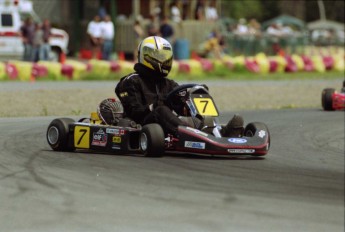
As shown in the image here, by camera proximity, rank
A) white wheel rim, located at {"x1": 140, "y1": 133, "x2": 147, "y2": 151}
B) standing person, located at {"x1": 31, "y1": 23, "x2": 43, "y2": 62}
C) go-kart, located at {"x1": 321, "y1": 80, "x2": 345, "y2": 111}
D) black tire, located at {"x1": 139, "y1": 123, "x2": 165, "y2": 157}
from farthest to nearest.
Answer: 1. standing person, located at {"x1": 31, "y1": 23, "x2": 43, "y2": 62}
2. go-kart, located at {"x1": 321, "y1": 80, "x2": 345, "y2": 111}
3. white wheel rim, located at {"x1": 140, "y1": 133, "x2": 147, "y2": 151}
4. black tire, located at {"x1": 139, "y1": 123, "x2": 165, "y2": 157}

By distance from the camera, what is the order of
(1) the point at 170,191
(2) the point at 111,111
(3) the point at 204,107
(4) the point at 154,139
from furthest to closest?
(2) the point at 111,111, (3) the point at 204,107, (4) the point at 154,139, (1) the point at 170,191

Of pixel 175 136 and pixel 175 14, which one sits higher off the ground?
pixel 175 14

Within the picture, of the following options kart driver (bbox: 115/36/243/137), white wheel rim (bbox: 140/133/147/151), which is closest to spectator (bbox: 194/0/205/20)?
kart driver (bbox: 115/36/243/137)

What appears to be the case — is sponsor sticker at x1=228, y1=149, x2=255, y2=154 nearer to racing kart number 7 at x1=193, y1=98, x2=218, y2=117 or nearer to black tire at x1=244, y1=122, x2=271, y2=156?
black tire at x1=244, y1=122, x2=271, y2=156

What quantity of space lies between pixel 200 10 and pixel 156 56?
71.9 feet

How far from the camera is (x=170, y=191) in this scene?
6.77m

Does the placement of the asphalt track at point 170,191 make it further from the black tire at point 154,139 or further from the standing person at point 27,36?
the standing person at point 27,36

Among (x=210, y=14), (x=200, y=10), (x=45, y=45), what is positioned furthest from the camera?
(x=210, y=14)

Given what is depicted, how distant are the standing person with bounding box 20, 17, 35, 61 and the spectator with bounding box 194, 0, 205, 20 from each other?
309 inches

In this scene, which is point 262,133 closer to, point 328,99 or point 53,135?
point 53,135

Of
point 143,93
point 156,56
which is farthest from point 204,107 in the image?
point 156,56

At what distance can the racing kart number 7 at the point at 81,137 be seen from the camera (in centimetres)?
915

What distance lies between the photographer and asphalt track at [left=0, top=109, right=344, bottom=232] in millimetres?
5880

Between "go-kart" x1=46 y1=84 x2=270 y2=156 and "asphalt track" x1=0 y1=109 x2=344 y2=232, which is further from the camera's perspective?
"go-kart" x1=46 y1=84 x2=270 y2=156
